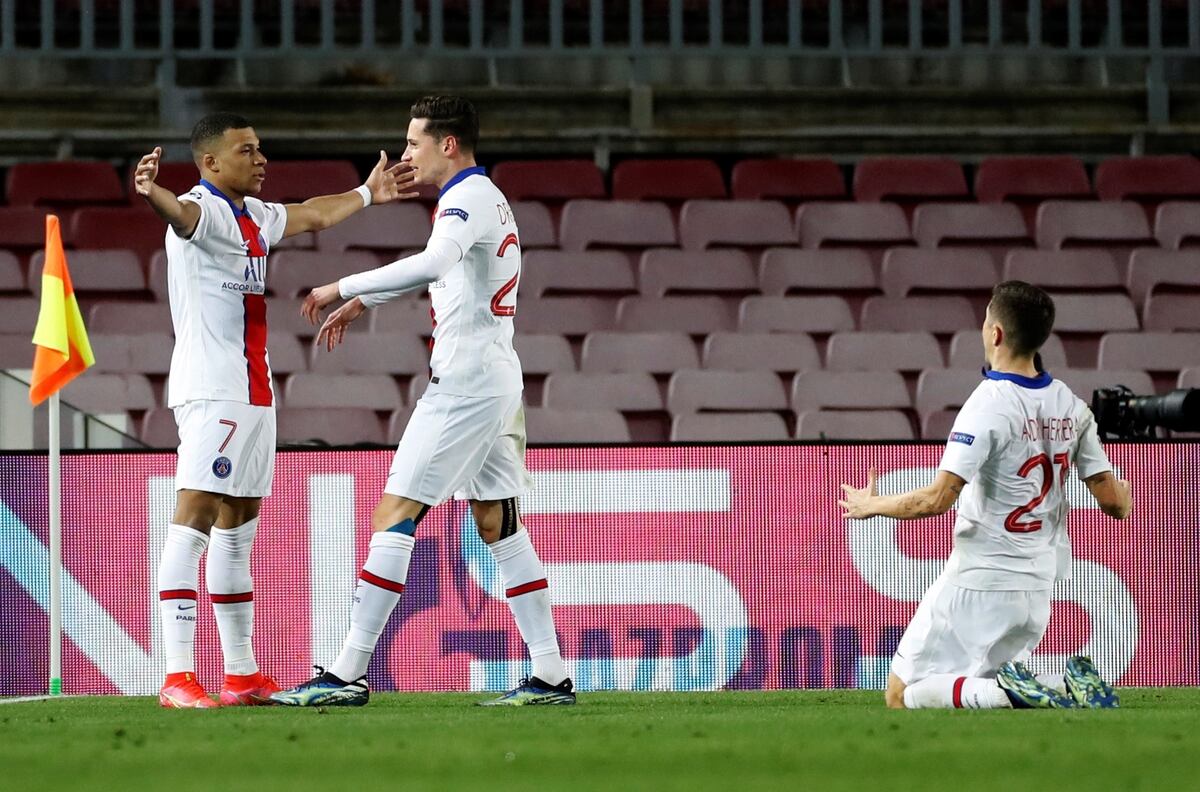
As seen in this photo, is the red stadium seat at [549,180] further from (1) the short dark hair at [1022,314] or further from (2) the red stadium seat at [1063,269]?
(1) the short dark hair at [1022,314]

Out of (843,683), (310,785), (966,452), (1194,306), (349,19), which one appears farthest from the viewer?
(349,19)

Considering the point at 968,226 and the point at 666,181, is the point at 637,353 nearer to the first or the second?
the point at 666,181

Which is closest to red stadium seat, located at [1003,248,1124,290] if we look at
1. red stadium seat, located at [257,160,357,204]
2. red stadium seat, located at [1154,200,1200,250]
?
red stadium seat, located at [1154,200,1200,250]

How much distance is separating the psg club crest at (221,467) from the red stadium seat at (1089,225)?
22.6 feet

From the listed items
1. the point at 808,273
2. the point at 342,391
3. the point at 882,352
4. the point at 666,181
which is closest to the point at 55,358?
the point at 342,391

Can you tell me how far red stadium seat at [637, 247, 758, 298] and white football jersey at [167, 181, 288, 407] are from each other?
5071 millimetres

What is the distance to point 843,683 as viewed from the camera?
6301mm

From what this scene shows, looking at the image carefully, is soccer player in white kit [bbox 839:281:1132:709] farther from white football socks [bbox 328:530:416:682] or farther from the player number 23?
white football socks [bbox 328:530:416:682]

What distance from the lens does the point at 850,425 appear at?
348 inches

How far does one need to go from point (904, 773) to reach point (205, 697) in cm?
251

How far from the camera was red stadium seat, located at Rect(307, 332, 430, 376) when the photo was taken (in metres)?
9.56

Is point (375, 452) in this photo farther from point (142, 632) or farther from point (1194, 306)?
point (1194, 306)

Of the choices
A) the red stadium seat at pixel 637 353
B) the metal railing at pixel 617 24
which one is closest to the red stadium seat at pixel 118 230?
the metal railing at pixel 617 24

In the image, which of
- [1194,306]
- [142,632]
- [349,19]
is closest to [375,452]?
[142,632]
